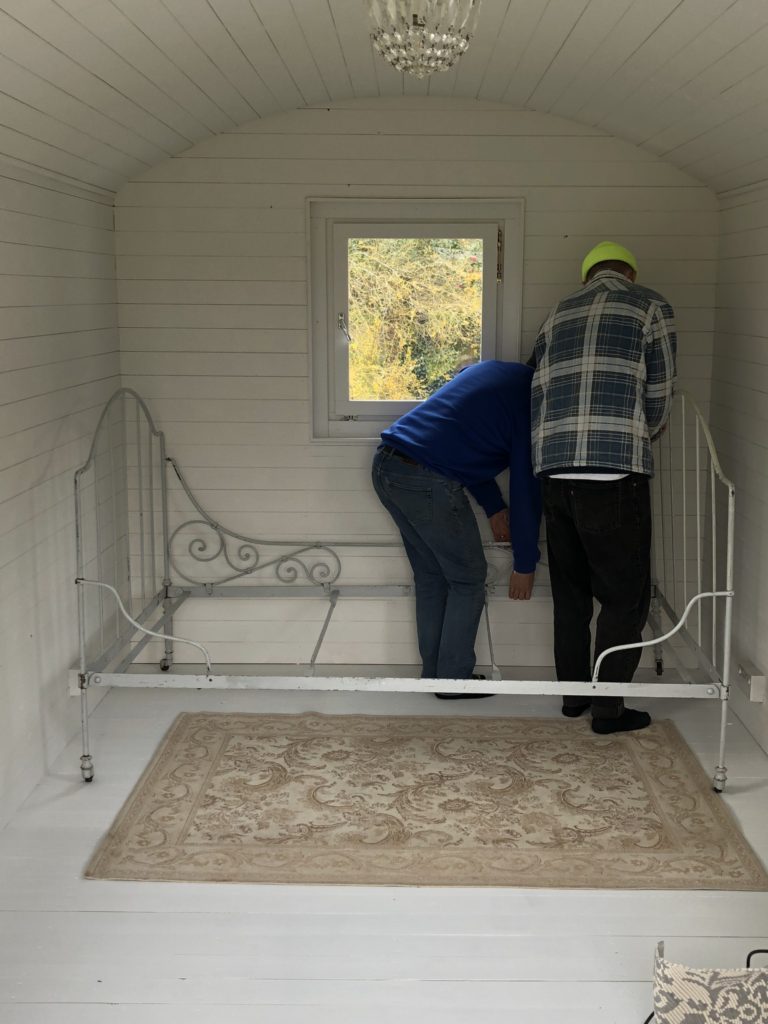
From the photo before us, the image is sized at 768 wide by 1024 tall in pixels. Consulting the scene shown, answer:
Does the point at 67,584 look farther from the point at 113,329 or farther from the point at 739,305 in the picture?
the point at 739,305

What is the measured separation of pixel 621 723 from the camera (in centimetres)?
382

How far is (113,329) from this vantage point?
417 cm

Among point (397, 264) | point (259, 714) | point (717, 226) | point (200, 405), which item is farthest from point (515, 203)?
point (259, 714)

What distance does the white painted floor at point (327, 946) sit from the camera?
240 cm

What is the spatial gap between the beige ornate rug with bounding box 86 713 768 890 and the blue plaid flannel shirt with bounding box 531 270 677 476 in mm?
1000

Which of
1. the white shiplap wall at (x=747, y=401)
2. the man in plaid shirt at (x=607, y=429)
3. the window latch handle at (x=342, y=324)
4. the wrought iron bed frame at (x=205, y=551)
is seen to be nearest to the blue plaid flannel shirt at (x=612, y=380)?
the man in plaid shirt at (x=607, y=429)

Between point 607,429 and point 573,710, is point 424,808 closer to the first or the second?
point 573,710

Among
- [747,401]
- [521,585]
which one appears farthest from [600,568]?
[747,401]

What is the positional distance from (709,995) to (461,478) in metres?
2.01

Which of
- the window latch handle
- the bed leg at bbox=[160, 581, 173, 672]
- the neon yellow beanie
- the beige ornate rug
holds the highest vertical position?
the neon yellow beanie

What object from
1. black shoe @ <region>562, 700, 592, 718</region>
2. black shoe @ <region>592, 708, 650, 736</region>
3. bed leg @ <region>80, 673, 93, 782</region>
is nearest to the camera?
bed leg @ <region>80, 673, 93, 782</region>

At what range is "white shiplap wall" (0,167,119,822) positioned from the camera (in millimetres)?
3172

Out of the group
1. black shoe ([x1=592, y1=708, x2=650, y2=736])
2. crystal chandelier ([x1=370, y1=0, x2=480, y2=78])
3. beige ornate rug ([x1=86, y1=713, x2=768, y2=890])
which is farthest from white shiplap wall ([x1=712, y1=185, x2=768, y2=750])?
crystal chandelier ([x1=370, y1=0, x2=480, y2=78])

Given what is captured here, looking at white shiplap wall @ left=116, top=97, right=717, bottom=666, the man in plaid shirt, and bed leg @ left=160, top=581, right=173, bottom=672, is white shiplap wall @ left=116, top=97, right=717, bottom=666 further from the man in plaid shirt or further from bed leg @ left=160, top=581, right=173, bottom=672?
the man in plaid shirt
